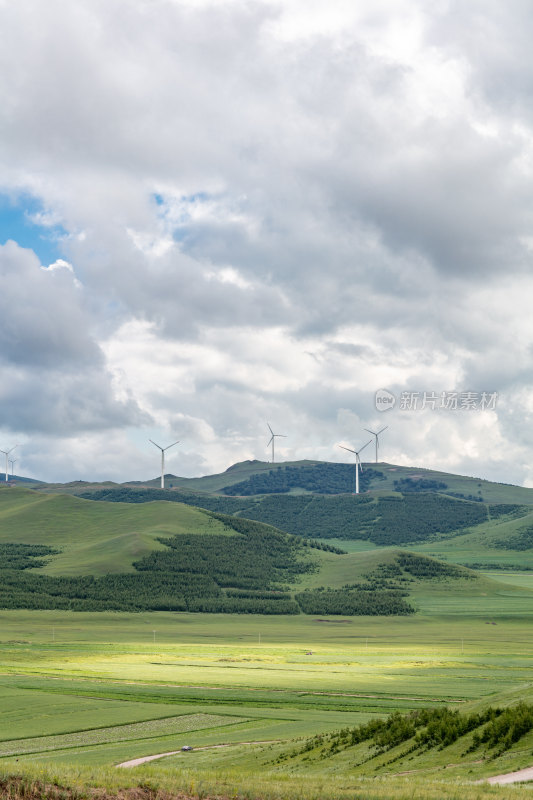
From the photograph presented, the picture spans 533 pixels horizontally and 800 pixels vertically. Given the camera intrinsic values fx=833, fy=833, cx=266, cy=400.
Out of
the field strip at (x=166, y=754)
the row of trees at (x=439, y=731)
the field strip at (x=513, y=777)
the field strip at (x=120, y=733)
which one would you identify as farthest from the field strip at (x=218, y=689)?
Answer: the field strip at (x=513, y=777)

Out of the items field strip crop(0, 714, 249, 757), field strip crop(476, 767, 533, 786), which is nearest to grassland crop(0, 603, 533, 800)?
field strip crop(0, 714, 249, 757)

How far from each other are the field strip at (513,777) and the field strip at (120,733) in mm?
42505

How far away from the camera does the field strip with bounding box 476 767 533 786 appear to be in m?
42.3

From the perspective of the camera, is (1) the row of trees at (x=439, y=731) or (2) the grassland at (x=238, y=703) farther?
(1) the row of trees at (x=439, y=731)

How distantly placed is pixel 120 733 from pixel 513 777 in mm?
48717

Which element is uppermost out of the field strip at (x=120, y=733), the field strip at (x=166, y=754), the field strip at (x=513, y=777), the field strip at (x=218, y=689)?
the field strip at (x=513, y=777)

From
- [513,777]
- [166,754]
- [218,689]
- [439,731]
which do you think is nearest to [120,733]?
[166,754]

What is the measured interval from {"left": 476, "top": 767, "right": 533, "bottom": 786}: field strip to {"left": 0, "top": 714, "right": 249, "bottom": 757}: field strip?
42.5 m

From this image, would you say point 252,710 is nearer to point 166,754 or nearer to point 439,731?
point 166,754

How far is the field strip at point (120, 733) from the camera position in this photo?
73.7 meters

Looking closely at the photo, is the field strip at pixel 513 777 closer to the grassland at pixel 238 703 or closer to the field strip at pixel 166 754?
the grassland at pixel 238 703

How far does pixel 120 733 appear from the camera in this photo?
267 ft

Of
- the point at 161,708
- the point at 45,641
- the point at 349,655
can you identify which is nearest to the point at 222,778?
the point at 161,708

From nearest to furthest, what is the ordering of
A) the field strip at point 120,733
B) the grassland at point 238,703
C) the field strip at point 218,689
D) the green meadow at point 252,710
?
1. the green meadow at point 252,710
2. the grassland at point 238,703
3. the field strip at point 120,733
4. the field strip at point 218,689
